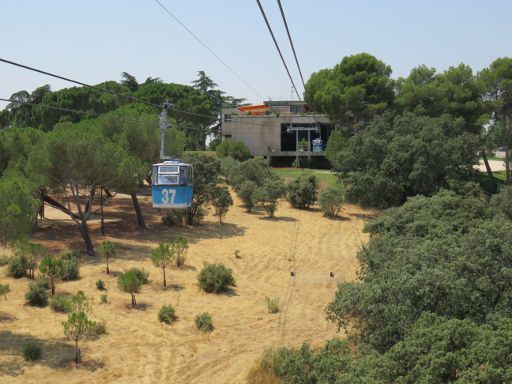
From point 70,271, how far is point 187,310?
20.2 ft

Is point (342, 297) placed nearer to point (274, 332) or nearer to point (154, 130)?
point (274, 332)

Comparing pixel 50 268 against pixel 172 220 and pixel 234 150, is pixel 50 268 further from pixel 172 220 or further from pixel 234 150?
pixel 234 150

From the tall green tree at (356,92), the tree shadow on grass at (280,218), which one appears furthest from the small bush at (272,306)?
the tall green tree at (356,92)

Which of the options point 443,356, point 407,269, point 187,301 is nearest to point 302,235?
point 187,301

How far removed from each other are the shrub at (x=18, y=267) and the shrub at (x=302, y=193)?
2559 cm

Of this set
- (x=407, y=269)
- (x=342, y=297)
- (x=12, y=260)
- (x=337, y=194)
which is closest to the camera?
(x=407, y=269)

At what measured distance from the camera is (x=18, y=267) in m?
22.7

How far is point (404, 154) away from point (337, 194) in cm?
634

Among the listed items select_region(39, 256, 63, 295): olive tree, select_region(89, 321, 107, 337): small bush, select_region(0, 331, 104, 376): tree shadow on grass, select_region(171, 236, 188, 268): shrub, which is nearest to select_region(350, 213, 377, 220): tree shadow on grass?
select_region(171, 236, 188, 268): shrub

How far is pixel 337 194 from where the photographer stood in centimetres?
4194

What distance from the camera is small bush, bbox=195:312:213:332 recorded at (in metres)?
17.6

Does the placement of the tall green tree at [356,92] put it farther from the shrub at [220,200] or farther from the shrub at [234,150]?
the shrub at [220,200]

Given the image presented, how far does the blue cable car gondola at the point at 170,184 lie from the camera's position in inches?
973

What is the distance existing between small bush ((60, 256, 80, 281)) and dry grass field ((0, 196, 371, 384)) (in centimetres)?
34
